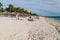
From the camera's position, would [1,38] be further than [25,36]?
No

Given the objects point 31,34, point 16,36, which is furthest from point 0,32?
point 31,34

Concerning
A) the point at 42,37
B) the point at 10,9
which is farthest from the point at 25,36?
the point at 10,9

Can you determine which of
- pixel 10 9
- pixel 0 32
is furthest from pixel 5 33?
pixel 10 9

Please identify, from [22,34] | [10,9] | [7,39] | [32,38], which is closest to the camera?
[7,39]

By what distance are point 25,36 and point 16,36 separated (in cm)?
24

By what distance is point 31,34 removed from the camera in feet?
15.9

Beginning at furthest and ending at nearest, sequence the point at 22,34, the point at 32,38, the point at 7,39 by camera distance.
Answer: the point at 22,34 → the point at 32,38 → the point at 7,39

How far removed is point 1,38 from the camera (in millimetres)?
4219

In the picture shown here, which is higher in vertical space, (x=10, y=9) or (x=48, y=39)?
(x=48, y=39)

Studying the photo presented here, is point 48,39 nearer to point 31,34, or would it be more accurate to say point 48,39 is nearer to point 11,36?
point 31,34

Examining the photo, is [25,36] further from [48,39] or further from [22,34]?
[48,39]

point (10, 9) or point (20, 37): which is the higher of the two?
point (20, 37)

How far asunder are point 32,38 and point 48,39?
0.50 metres

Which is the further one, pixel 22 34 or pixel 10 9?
pixel 10 9
